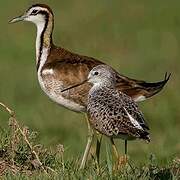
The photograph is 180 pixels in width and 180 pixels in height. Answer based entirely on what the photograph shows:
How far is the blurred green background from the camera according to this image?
1336 centimetres

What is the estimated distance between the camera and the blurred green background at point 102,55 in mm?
13359

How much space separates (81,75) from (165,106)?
19.6 ft

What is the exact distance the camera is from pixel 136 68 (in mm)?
18141

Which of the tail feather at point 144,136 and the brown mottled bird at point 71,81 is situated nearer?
the tail feather at point 144,136

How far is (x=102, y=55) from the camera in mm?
19969

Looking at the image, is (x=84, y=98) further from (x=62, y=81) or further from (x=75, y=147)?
(x=75, y=147)

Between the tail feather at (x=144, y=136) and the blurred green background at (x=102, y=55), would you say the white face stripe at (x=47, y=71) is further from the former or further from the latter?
the tail feather at (x=144, y=136)

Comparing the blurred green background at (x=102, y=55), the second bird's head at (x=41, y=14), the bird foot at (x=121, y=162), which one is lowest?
the blurred green background at (x=102, y=55)

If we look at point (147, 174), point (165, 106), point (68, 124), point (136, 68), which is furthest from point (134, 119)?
point (136, 68)

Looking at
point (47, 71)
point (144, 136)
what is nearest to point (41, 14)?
point (47, 71)

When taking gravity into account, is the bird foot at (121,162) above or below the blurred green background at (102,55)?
above

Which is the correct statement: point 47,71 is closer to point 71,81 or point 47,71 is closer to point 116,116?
point 71,81

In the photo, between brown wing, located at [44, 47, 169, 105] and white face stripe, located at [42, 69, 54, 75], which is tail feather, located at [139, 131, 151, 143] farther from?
white face stripe, located at [42, 69, 54, 75]

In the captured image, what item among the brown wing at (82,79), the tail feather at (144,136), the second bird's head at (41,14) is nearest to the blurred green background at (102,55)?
the brown wing at (82,79)
